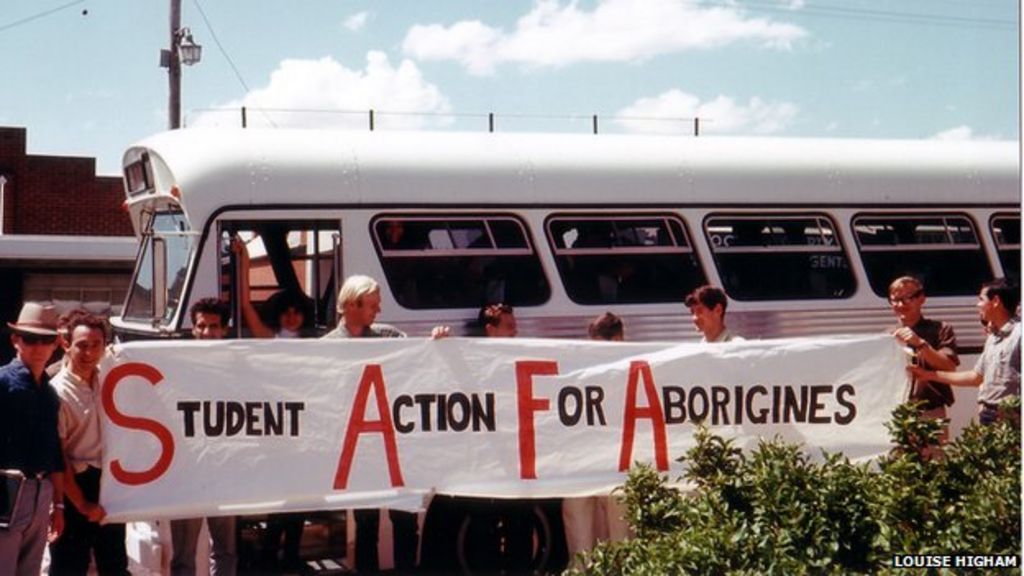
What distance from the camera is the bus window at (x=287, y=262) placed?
7977 mm

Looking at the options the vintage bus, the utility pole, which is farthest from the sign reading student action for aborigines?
the utility pole

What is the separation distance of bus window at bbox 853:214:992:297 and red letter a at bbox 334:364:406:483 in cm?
454

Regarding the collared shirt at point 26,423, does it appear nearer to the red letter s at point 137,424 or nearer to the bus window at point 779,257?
the red letter s at point 137,424

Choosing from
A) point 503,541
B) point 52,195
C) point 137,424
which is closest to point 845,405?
point 503,541

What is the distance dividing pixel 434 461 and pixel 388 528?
5.13ft

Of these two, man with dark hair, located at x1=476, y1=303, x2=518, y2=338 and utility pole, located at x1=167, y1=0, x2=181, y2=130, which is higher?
utility pole, located at x1=167, y1=0, x2=181, y2=130

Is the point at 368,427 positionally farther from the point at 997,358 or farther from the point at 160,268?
the point at 997,358

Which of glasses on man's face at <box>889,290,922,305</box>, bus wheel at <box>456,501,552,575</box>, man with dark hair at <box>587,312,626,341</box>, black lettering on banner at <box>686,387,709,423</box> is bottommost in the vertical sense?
bus wheel at <box>456,501,552,575</box>

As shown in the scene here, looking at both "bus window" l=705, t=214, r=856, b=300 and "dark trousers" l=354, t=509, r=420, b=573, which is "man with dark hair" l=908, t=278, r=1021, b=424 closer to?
"bus window" l=705, t=214, r=856, b=300

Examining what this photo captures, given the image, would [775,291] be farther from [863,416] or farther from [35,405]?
[35,405]

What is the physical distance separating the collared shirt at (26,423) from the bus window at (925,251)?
616 centimetres

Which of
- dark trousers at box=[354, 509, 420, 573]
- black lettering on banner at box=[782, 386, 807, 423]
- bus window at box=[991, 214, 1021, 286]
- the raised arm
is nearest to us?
black lettering on banner at box=[782, 386, 807, 423]

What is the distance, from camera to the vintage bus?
317 inches

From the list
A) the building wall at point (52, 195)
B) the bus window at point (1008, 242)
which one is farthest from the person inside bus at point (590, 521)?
the building wall at point (52, 195)
